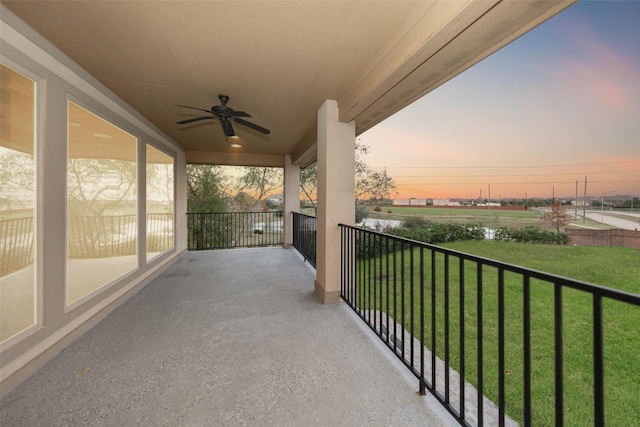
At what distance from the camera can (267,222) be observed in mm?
7086

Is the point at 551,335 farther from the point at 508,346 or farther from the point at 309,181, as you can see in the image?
the point at 309,181

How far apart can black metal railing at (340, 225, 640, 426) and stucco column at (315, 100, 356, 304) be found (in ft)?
0.38

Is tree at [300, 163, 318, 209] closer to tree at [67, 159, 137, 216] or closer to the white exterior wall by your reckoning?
tree at [67, 159, 137, 216]

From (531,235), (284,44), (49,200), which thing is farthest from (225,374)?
(531,235)

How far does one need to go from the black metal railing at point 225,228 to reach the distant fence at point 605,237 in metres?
6.51

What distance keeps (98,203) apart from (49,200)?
0.70 metres

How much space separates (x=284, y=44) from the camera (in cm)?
182

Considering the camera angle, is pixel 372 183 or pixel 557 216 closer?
pixel 557 216

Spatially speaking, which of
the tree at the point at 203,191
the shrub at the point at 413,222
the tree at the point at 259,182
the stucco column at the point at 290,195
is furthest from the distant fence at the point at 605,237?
the tree at the point at 203,191

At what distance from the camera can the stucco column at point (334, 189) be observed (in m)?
2.72

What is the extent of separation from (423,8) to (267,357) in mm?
2500

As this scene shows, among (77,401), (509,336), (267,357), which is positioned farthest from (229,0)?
(509,336)

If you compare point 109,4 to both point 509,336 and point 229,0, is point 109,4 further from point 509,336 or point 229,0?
point 509,336

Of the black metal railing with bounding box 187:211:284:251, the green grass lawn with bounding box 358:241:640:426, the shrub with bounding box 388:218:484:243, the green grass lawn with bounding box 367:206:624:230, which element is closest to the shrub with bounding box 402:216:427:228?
the green grass lawn with bounding box 367:206:624:230
